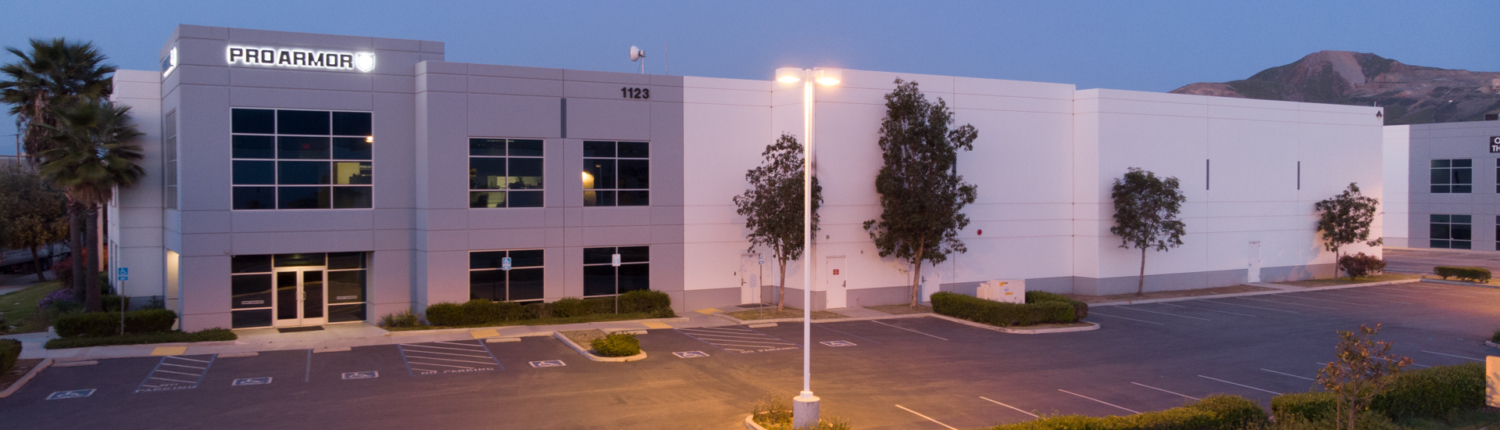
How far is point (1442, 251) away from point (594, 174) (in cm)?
6523

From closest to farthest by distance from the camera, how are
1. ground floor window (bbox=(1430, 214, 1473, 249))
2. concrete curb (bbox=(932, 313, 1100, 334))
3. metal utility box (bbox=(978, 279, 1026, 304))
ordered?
concrete curb (bbox=(932, 313, 1100, 334))
metal utility box (bbox=(978, 279, 1026, 304))
ground floor window (bbox=(1430, 214, 1473, 249))

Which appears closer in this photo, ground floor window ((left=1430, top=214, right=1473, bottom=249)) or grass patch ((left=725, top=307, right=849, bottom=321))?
grass patch ((left=725, top=307, right=849, bottom=321))

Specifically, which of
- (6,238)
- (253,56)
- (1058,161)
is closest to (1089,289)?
(1058,161)

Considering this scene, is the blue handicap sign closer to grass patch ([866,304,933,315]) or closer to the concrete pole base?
the concrete pole base

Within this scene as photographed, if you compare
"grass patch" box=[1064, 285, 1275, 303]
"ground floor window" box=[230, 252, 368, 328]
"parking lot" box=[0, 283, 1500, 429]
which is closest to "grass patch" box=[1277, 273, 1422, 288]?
"grass patch" box=[1064, 285, 1275, 303]

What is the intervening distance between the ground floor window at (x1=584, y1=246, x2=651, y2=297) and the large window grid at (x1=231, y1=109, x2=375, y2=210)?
7.33 m

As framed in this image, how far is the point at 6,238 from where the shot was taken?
48.4 metres

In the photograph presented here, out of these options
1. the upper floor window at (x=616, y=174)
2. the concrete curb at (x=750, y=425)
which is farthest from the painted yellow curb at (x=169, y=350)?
the concrete curb at (x=750, y=425)

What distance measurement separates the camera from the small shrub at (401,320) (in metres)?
27.2

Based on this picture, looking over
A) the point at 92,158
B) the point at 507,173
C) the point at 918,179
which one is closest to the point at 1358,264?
the point at 918,179

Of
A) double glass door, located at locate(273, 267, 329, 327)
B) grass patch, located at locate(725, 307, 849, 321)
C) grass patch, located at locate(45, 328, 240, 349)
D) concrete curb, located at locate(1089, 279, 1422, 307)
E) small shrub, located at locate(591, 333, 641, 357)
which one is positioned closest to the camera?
small shrub, located at locate(591, 333, 641, 357)

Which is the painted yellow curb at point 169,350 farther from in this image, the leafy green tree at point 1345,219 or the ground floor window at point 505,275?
the leafy green tree at point 1345,219

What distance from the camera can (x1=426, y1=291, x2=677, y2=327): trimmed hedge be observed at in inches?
1069

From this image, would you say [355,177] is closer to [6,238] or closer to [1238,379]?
[1238,379]
